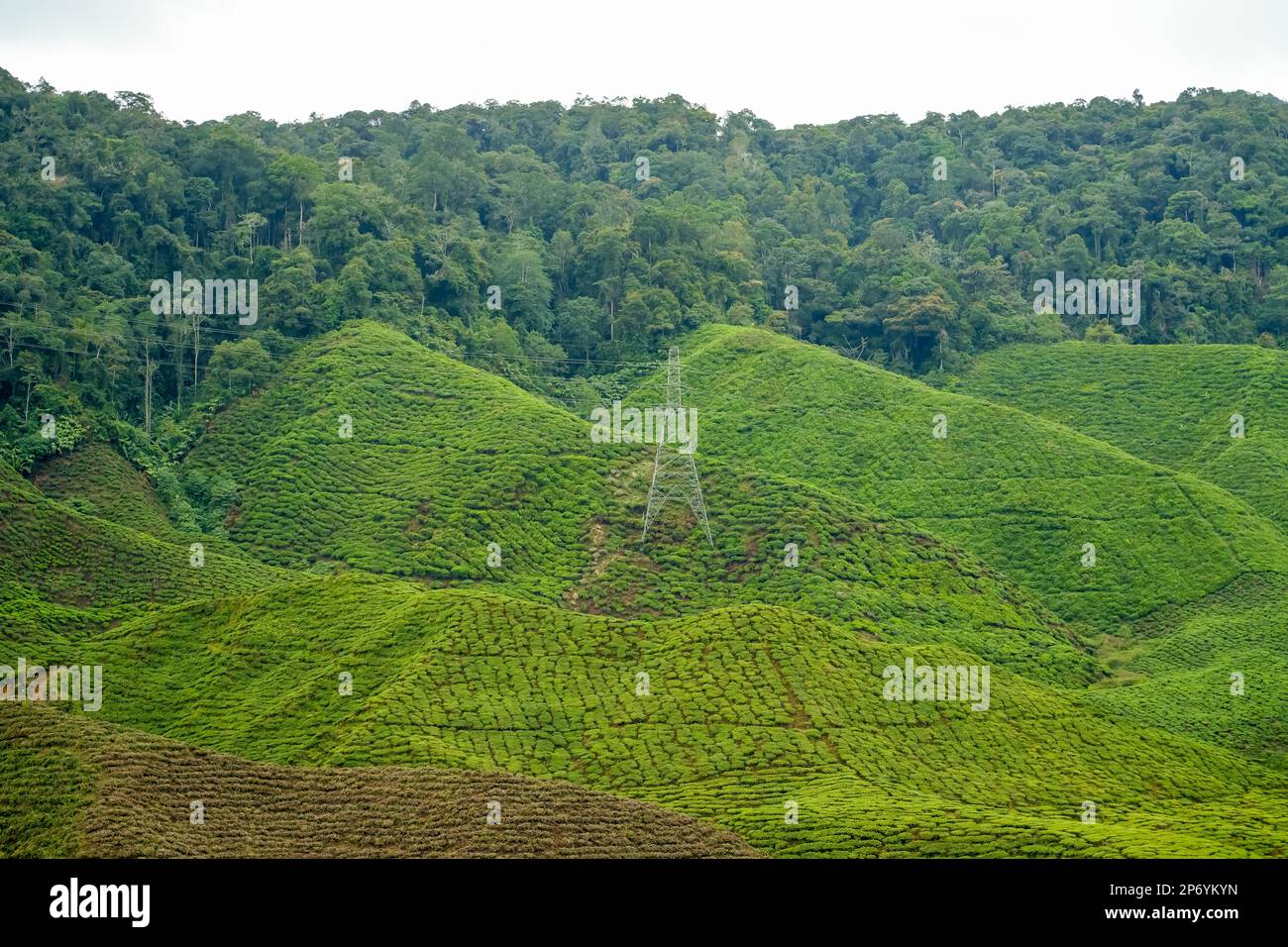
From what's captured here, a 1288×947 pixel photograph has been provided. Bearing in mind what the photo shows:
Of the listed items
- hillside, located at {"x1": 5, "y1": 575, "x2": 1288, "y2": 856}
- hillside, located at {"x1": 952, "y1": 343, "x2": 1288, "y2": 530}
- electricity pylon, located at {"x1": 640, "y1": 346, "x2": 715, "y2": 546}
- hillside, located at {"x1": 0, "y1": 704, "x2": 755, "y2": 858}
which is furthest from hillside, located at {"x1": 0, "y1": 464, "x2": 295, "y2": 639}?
hillside, located at {"x1": 952, "y1": 343, "x2": 1288, "y2": 530}

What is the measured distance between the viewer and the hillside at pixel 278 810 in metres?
33.6

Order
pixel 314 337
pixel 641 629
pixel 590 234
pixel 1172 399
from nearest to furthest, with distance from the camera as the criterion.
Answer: pixel 641 629 < pixel 314 337 < pixel 1172 399 < pixel 590 234

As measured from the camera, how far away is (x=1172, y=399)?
7825 centimetres

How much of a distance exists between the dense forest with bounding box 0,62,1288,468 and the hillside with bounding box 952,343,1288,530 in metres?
3.68

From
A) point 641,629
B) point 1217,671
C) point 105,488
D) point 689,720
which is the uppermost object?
point 105,488

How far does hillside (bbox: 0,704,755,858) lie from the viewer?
33.6m

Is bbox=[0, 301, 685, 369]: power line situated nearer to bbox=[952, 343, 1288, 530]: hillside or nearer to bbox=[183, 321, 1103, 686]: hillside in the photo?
bbox=[183, 321, 1103, 686]: hillside

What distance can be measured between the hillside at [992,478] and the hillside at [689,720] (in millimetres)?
13087

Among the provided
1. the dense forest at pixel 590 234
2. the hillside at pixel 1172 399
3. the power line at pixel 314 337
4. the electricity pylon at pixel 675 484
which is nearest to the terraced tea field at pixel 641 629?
the electricity pylon at pixel 675 484

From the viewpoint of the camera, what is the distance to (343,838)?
114 feet

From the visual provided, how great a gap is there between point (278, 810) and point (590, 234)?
5665 centimetres

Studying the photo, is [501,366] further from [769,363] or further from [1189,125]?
[1189,125]

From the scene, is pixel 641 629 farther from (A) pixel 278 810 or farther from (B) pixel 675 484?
(A) pixel 278 810

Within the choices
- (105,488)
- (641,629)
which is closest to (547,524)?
(641,629)
